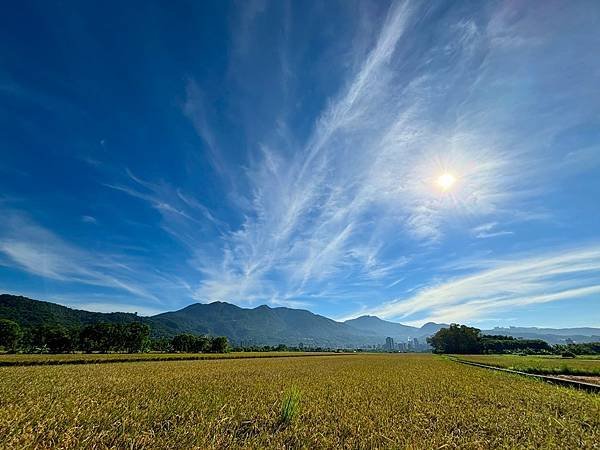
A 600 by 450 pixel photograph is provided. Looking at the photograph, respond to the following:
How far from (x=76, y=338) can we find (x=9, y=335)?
14.1 metres

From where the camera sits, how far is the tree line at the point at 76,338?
251 feet

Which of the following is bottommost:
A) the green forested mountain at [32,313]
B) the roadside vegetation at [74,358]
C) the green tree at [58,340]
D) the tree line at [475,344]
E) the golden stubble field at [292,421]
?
the golden stubble field at [292,421]

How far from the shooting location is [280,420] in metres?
8.87

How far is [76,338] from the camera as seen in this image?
79.9 meters

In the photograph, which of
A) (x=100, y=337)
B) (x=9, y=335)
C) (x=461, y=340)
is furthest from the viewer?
(x=461, y=340)

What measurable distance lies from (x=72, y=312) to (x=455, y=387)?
213 m

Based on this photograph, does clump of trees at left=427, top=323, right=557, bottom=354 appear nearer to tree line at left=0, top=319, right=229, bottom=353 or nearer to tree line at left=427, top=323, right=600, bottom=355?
tree line at left=427, top=323, right=600, bottom=355

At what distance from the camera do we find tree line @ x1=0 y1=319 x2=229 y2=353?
7653 cm

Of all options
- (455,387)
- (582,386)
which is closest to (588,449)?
(455,387)

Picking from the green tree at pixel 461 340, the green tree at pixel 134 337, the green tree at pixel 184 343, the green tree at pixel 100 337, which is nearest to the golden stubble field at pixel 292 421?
the green tree at pixel 100 337

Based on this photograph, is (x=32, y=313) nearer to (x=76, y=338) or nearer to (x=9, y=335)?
(x=9, y=335)

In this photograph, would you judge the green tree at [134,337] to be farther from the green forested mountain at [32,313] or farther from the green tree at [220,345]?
the green forested mountain at [32,313]

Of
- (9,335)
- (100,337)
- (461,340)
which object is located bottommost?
(9,335)

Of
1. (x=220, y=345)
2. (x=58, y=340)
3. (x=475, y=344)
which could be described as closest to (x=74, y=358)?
(x=58, y=340)
